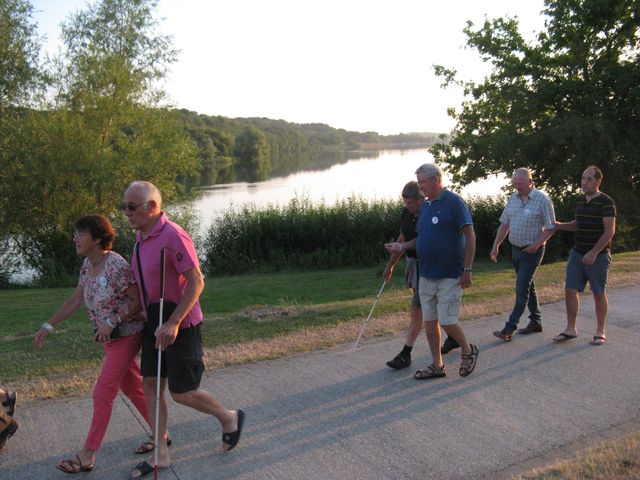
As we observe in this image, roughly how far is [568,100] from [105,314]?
20496mm

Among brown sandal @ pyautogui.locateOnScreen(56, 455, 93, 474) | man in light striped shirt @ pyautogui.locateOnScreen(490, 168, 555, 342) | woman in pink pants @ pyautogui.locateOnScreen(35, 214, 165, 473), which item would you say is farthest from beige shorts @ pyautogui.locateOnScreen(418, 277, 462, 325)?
brown sandal @ pyautogui.locateOnScreen(56, 455, 93, 474)

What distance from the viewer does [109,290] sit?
3875 mm

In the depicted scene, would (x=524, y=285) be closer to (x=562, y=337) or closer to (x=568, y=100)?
(x=562, y=337)

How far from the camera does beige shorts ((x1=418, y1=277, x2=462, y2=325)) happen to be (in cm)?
531

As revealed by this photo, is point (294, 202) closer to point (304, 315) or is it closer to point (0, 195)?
point (0, 195)

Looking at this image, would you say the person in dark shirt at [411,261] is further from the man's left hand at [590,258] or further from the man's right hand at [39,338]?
the man's right hand at [39,338]

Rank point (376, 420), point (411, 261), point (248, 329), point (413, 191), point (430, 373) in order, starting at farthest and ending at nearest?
point (248, 329), point (411, 261), point (413, 191), point (430, 373), point (376, 420)

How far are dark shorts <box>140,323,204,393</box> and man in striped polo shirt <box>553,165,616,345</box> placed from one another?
4220 millimetres

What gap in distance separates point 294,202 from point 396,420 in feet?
57.2

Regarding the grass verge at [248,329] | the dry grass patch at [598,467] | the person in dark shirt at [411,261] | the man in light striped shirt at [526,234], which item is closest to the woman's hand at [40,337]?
the grass verge at [248,329]

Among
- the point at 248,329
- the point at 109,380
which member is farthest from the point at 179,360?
the point at 248,329

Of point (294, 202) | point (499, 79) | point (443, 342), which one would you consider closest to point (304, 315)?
point (443, 342)

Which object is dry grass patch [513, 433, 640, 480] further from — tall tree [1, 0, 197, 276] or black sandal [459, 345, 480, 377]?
tall tree [1, 0, 197, 276]

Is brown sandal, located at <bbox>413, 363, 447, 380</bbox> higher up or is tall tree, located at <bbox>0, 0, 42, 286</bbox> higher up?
tall tree, located at <bbox>0, 0, 42, 286</bbox>
